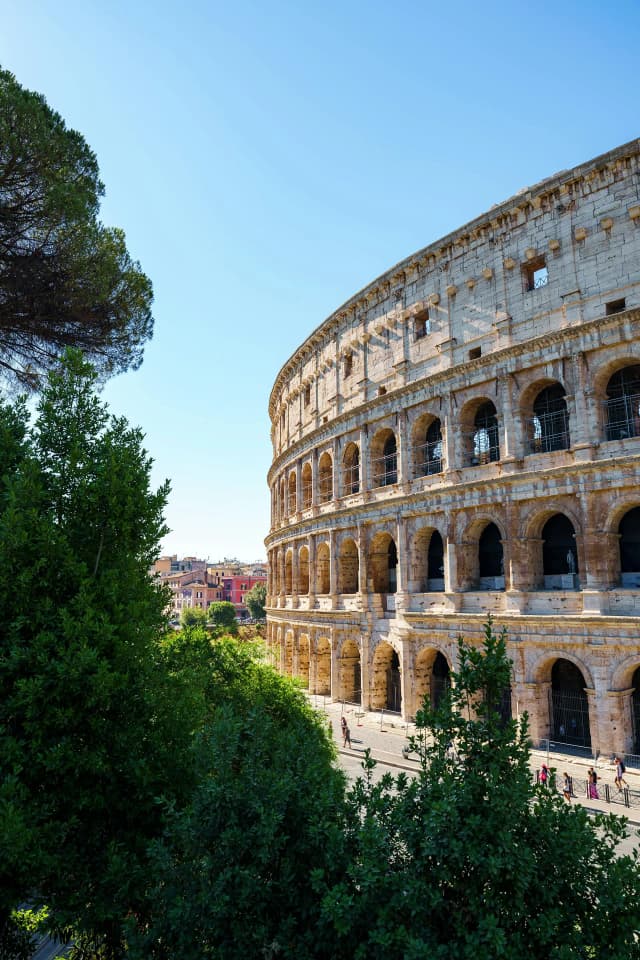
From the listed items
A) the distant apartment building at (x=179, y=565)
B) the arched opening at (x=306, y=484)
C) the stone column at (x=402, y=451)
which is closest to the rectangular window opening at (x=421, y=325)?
the stone column at (x=402, y=451)

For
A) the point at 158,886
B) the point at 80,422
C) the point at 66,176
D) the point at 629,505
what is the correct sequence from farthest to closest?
the point at 629,505 → the point at 66,176 → the point at 80,422 → the point at 158,886

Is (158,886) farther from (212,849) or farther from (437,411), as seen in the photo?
(437,411)

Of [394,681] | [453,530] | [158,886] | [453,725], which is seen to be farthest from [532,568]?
[158,886]

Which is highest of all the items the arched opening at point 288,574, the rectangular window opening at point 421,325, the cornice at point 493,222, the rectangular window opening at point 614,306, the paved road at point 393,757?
the cornice at point 493,222

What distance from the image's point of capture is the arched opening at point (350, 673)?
24969mm

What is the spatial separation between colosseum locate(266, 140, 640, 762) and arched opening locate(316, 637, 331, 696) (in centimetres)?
8

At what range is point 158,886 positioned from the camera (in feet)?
20.7

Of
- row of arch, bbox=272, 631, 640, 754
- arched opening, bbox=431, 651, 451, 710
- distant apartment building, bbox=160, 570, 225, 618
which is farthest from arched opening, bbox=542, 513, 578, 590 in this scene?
distant apartment building, bbox=160, 570, 225, 618

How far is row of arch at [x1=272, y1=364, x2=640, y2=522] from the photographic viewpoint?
1744 cm

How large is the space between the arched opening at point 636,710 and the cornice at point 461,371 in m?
9.52

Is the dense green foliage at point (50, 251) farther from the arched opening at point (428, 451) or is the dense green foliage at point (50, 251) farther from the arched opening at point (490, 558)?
the arched opening at point (490, 558)

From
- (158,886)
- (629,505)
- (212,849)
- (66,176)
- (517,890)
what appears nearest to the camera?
(517,890)

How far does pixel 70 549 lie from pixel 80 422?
1953 mm

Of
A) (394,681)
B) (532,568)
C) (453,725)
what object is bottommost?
(394,681)
